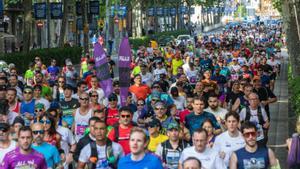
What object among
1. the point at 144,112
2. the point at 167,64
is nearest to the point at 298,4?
the point at 167,64

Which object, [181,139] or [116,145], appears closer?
[116,145]

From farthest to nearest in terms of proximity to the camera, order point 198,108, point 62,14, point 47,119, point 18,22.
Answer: point 18,22
point 62,14
point 198,108
point 47,119

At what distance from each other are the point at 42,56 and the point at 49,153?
3628 cm

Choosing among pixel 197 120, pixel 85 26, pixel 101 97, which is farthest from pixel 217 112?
pixel 85 26

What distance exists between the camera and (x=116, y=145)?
989cm

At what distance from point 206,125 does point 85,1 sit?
4466cm

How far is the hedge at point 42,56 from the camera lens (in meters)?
40.9

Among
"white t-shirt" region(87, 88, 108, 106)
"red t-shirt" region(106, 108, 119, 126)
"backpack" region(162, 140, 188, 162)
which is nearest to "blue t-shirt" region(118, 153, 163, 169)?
"backpack" region(162, 140, 188, 162)

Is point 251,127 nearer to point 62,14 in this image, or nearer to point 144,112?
point 144,112

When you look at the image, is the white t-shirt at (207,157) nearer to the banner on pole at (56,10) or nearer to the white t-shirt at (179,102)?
the white t-shirt at (179,102)

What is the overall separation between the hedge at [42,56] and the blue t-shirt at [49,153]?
28615 mm

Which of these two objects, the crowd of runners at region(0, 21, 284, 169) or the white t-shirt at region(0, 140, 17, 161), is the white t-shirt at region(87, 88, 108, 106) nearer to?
the crowd of runners at region(0, 21, 284, 169)

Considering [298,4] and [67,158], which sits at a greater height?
[298,4]

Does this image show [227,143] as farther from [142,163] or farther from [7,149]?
[7,149]
